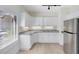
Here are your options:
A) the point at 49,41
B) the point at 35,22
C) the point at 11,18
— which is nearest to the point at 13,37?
the point at 11,18

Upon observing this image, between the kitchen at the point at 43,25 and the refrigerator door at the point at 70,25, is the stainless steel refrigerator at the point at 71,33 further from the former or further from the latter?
the kitchen at the point at 43,25

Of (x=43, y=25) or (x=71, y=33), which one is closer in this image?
(x=43, y=25)

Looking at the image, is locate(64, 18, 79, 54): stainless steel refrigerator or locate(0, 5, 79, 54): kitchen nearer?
locate(0, 5, 79, 54): kitchen

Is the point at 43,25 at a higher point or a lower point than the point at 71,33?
higher

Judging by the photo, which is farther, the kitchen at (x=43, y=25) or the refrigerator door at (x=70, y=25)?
the refrigerator door at (x=70, y=25)

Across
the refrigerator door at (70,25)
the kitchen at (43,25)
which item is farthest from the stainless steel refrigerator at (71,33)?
the kitchen at (43,25)

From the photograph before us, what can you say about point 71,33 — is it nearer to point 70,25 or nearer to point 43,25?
point 70,25

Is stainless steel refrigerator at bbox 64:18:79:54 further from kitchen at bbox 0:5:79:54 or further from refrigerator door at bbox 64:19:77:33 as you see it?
kitchen at bbox 0:5:79:54

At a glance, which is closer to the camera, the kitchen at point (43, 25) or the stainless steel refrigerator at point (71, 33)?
the kitchen at point (43, 25)

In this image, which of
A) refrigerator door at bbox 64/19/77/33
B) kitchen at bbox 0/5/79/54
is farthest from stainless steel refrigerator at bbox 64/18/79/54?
kitchen at bbox 0/5/79/54

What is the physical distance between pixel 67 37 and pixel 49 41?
58cm

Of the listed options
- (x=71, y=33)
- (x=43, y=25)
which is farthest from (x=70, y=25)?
(x=43, y=25)

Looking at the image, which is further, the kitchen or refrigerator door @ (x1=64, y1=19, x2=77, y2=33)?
refrigerator door @ (x1=64, y1=19, x2=77, y2=33)
